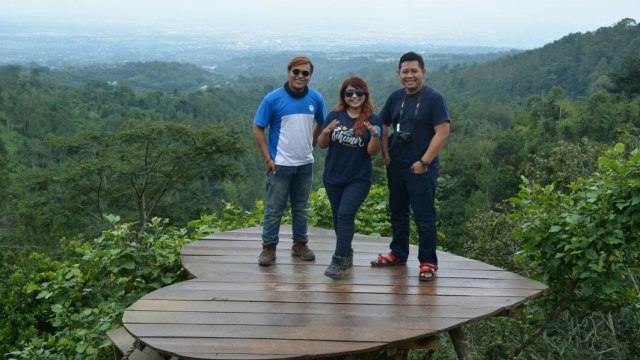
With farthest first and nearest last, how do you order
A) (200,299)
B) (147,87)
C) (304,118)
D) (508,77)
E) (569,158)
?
(147,87)
(508,77)
(569,158)
(304,118)
(200,299)

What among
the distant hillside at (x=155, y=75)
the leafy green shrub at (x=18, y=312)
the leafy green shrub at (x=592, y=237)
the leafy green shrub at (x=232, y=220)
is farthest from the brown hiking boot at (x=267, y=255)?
the distant hillside at (x=155, y=75)

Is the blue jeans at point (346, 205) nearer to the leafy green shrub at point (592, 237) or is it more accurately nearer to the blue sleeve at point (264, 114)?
the blue sleeve at point (264, 114)

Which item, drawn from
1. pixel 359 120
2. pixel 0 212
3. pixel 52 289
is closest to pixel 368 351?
pixel 359 120

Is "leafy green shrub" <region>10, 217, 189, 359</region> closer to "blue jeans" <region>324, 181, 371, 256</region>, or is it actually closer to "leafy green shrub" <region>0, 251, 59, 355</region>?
"blue jeans" <region>324, 181, 371, 256</region>

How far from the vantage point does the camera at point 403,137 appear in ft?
12.4

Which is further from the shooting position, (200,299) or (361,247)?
(361,247)

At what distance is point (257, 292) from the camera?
3734 millimetres

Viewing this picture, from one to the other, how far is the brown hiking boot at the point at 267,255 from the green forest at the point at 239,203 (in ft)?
2.32

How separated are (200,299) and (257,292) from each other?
13.4 inches

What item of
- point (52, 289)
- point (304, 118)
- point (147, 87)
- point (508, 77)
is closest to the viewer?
point (304, 118)

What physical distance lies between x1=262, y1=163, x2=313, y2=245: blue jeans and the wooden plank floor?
22 centimetres

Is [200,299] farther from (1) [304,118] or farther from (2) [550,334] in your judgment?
(2) [550,334]

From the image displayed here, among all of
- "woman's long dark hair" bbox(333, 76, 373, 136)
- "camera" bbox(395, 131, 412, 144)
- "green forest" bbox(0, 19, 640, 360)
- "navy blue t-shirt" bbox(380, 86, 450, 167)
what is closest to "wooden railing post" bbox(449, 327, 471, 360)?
"green forest" bbox(0, 19, 640, 360)

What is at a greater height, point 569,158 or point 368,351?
point 368,351
